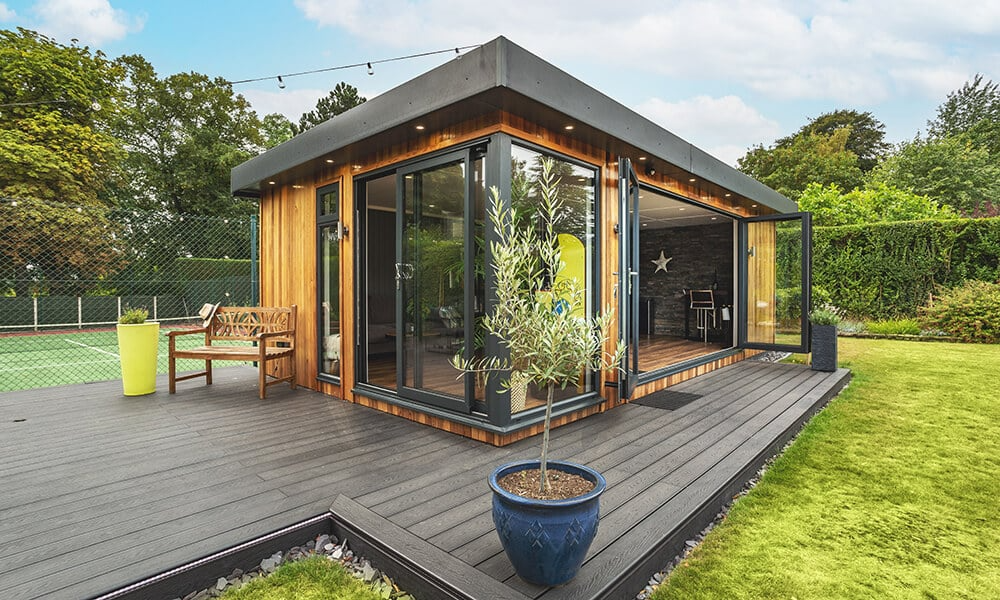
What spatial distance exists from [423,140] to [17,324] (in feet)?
36.1

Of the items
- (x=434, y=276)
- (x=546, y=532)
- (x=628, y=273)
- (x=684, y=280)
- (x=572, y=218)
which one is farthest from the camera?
(x=684, y=280)

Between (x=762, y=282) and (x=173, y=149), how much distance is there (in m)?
20.5

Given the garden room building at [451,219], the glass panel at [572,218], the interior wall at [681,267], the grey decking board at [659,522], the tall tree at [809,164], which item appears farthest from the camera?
the tall tree at [809,164]

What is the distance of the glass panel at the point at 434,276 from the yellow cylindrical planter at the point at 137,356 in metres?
2.62

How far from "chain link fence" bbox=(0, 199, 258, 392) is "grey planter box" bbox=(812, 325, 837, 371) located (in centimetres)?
890

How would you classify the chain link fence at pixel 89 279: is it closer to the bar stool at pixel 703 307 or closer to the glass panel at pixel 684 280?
the glass panel at pixel 684 280

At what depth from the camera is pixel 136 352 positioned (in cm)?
441

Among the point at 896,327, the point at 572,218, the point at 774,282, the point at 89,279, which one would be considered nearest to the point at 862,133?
the point at 896,327

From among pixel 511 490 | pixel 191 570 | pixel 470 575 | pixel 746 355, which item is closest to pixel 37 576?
pixel 191 570

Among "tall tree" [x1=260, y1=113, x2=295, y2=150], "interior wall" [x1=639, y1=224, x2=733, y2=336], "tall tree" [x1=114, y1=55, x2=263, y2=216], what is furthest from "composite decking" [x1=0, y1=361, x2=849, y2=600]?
"tall tree" [x1=260, y1=113, x2=295, y2=150]

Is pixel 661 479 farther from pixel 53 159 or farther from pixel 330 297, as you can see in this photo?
pixel 53 159

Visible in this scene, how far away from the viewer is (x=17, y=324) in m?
9.51

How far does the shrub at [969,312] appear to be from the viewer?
8305mm

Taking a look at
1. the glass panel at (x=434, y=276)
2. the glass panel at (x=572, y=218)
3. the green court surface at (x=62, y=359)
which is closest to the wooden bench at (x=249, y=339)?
the green court surface at (x=62, y=359)
